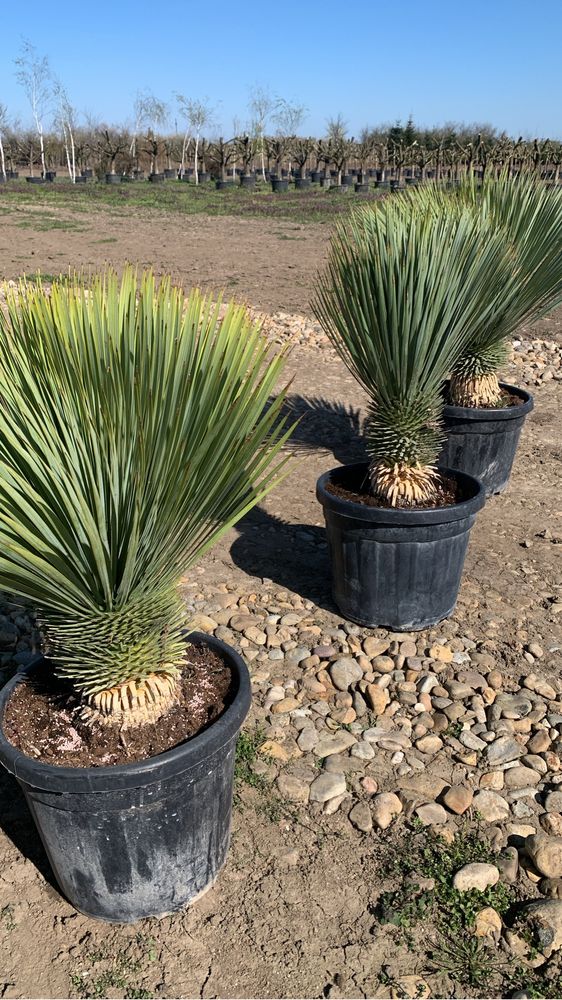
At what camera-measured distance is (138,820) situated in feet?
6.34

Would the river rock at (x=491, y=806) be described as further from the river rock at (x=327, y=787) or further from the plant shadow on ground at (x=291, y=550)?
the plant shadow on ground at (x=291, y=550)

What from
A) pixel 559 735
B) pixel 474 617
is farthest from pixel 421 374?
pixel 559 735

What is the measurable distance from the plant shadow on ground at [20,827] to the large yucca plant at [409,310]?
1.92 metres

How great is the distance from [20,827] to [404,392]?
87.4 inches

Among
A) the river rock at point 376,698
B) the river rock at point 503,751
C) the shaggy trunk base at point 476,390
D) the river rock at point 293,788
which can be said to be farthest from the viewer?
the shaggy trunk base at point 476,390

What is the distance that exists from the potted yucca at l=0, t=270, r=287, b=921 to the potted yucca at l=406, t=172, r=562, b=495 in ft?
10.2

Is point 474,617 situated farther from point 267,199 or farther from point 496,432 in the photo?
point 267,199

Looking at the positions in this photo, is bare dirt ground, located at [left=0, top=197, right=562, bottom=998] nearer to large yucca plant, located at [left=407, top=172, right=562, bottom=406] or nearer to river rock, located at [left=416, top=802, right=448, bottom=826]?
river rock, located at [left=416, top=802, right=448, bottom=826]

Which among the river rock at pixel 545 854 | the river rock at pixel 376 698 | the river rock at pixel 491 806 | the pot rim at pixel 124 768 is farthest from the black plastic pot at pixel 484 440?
the pot rim at pixel 124 768

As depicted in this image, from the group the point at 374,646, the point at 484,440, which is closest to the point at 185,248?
the point at 484,440

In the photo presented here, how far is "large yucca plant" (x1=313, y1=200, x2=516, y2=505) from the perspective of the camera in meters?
3.22

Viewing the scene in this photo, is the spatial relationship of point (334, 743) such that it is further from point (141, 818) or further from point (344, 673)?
point (141, 818)

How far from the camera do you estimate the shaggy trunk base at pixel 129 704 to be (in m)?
2.04

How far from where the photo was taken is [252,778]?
8.56 ft
